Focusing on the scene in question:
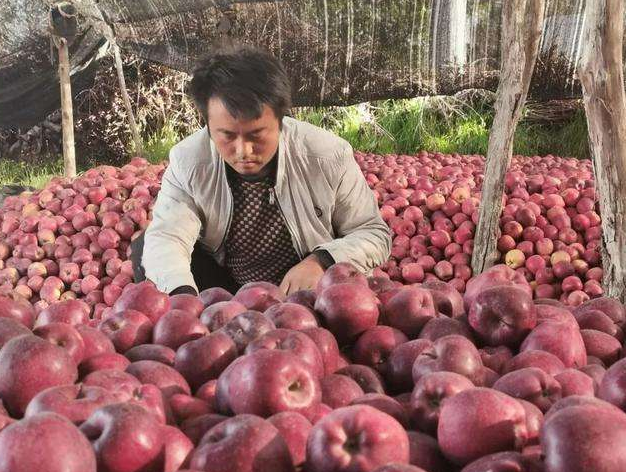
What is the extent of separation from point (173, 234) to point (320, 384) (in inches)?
74.8

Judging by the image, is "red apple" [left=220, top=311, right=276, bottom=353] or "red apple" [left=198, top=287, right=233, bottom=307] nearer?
"red apple" [left=220, top=311, right=276, bottom=353]

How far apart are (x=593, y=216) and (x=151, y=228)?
2762 millimetres

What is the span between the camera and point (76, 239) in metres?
4.68

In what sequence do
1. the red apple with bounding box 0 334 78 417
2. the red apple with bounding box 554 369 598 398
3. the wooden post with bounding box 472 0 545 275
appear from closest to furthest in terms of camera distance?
the red apple with bounding box 0 334 78 417 < the red apple with bounding box 554 369 598 398 < the wooden post with bounding box 472 0 545 275

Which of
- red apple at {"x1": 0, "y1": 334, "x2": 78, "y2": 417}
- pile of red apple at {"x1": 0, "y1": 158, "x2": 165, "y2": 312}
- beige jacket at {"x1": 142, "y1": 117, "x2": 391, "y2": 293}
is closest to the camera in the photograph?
red apple at {"x1": 0, "y1": 334, "x2": 78, "y2": 417}

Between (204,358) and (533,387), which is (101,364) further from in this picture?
(533,387)

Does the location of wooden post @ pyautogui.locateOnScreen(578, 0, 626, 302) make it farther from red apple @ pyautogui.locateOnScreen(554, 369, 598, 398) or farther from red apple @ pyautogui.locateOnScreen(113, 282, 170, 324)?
red apple @ pyautogui.locateOnScreen(113, 282, 170, 324)

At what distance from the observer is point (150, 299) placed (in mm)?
1587

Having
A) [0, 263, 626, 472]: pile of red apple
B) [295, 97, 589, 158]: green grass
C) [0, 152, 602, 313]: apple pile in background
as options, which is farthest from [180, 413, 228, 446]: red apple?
[295, 97, 589, 158]: green grass

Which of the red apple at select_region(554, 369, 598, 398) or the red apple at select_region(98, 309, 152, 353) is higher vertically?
the red apple at select_region(98, 309, 152, 353)

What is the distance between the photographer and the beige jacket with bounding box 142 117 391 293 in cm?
303

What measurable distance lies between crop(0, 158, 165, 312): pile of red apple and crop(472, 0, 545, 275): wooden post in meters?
2.16

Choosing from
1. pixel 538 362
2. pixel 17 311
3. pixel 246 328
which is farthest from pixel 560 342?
pixel 17 311

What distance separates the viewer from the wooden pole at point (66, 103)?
5.84 metres
